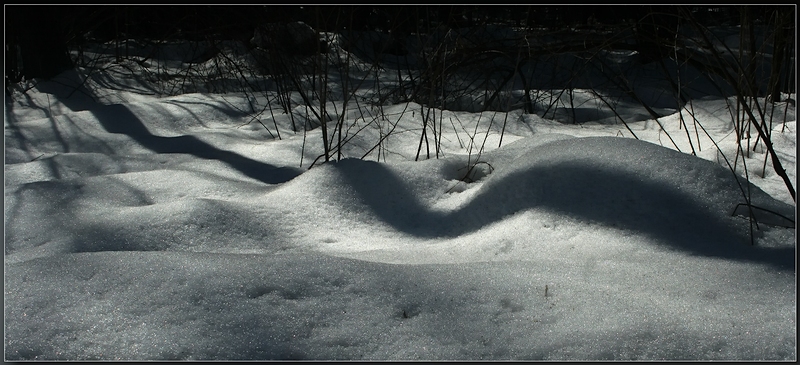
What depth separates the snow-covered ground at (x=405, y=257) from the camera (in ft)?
3.27

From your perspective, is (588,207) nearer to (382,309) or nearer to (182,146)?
(382,309)

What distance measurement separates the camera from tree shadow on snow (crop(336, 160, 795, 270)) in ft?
4.62

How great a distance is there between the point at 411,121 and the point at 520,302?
1.99 m

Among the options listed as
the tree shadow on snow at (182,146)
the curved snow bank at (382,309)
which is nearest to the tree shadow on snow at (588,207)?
the curved snow bank at (382,309)

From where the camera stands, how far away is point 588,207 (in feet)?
5.10

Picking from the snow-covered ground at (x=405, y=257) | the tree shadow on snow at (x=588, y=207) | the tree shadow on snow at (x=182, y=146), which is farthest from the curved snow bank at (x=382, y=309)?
the tree shadow on snow at (x=182, y=146)

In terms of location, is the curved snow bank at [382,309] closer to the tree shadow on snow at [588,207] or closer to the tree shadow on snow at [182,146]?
the tree shadow on snow at [588,207]

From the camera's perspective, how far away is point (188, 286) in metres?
1.12

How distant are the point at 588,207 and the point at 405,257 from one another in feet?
1.55

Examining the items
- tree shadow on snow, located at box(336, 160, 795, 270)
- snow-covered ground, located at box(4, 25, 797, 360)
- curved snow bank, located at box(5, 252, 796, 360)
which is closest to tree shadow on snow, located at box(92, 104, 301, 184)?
snow-covered ground, located at box(4, 25, 797, 360)

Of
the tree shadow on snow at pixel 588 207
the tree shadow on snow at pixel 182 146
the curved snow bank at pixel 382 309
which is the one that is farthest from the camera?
the tree shadow on snow at pixel 182 146

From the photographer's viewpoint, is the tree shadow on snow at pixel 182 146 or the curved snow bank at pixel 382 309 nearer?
the curved snow bank at pixel 382 309

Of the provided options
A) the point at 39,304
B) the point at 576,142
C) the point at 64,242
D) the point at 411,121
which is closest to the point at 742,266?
the point at 576,142

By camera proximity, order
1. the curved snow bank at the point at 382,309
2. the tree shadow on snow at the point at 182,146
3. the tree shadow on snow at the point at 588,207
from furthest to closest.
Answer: the tree shadow on snow at the point at 182,146, the tree shadow on snow at the point at 588,207, the curved snow bank at the point at 382,309
